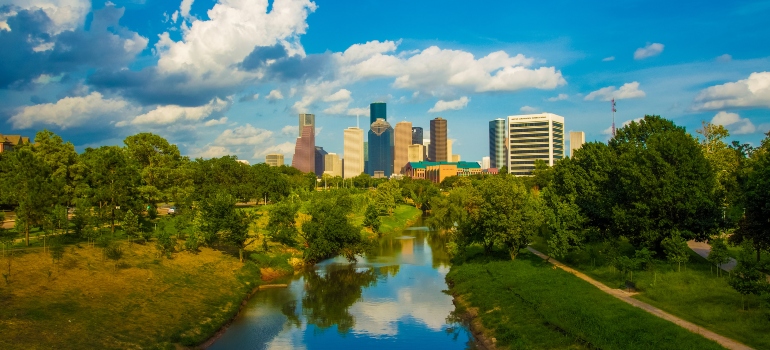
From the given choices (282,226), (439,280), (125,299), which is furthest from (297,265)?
(125,299)

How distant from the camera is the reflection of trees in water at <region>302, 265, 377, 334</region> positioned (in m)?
43.6

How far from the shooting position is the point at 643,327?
3147 cm

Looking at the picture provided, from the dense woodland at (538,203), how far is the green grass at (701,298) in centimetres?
155

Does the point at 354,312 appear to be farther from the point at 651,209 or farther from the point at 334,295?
the point at 651,209

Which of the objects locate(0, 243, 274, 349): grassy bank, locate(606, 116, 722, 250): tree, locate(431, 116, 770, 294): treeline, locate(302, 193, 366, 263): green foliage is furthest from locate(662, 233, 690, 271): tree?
locate(0, 243, 274, 349): grassy bank

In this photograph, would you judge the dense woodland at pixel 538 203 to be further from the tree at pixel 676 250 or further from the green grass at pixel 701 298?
the green grass at pixel 701 298

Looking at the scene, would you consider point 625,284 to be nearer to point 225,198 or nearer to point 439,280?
point 439,280

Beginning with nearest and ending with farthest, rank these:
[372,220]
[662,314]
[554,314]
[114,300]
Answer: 1. [662,314]
2. [554,314]
3. [114,300]
4. [372,220]

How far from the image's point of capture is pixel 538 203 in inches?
2405

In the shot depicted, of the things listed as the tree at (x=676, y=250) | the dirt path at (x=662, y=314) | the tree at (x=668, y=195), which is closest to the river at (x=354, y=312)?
the dirt path at (x=662, y=314)

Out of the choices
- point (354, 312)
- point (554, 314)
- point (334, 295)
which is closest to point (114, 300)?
point (354, 312)

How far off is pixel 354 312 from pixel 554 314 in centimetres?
1632

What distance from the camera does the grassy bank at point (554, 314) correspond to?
3038 cm

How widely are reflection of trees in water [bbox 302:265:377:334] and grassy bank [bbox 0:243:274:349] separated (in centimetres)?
616
